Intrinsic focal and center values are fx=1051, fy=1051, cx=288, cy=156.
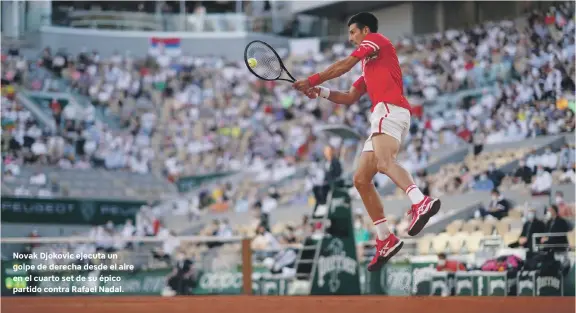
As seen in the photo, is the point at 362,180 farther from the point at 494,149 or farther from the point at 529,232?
the point at 494,149

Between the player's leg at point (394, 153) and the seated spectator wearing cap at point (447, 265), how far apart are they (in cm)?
698

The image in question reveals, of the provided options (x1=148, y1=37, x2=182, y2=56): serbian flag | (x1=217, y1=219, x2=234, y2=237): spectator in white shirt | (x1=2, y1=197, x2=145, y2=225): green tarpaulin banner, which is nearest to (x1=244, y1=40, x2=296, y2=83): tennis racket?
(x1=217, y1=219, x2=234, y2=237): spectator in white shirt

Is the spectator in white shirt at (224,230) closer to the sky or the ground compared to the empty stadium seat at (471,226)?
closer to the ground

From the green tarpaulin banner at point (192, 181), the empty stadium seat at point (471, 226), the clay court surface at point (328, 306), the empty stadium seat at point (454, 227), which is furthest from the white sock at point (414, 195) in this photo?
the green tarpaulin banner at point (192, 181)

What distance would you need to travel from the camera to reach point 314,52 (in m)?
35.6

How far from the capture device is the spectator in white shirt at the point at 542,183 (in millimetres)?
19641

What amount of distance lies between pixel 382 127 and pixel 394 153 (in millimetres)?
230

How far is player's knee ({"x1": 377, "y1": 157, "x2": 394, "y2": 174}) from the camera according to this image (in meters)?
8.27

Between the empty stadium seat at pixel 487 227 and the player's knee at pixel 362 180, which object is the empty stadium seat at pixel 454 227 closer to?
the empty stadium seat at pixel 487 227

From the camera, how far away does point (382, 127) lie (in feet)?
27.4

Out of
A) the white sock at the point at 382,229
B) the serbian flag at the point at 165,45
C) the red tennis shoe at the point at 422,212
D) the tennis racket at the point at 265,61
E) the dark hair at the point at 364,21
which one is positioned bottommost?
the white sock at the point at 382,229

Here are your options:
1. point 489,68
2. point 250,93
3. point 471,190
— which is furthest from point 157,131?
point 471,190

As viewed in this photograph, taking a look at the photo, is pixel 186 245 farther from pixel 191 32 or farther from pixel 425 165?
pixel 191 32

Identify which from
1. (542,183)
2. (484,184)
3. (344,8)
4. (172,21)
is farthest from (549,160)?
(172,21)
